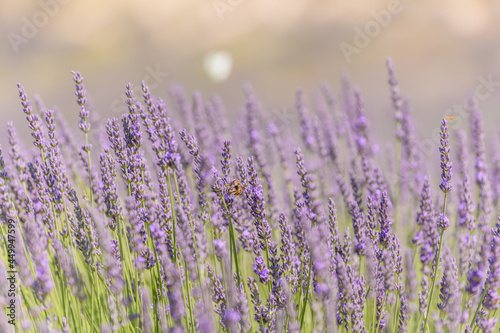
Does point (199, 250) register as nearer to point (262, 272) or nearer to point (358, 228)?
point (262, 272)

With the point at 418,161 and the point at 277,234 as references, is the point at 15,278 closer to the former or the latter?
the point at 277,234

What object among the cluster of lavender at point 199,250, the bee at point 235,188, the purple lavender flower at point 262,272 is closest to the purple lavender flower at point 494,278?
the cluster of lavender at point 199,250

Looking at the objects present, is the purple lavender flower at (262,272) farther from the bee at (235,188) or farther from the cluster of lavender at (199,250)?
the bee at (235,188)

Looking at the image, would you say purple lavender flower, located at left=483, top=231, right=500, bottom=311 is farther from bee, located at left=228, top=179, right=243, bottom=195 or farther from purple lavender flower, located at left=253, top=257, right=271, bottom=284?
bee, located at left=228, top=179, right=243, bottom=195

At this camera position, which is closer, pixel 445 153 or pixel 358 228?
pixel 445 153

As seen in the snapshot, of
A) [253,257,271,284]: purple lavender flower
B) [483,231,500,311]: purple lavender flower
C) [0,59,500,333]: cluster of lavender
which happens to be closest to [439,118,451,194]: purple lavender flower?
[0,59,500,333]: cluster of lavender

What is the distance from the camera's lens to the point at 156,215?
87.4 inches

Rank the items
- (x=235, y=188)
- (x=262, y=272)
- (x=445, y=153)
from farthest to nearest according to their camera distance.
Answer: (x=235, y=188)
(x=262, y=272)
(x=445, y=153)

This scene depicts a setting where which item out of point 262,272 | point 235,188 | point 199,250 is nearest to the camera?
point 199,250

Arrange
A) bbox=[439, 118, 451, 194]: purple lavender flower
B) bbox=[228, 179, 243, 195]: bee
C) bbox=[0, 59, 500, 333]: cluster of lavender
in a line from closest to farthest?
1. bbox=[0, 59, 500, 333]: cluster of lavender
2. bbox=[439, 118, 451, 194]: purple lavender flower
3. bbox=[228, 179, 243, 195]: bee

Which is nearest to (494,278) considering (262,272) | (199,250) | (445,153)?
(445,153)

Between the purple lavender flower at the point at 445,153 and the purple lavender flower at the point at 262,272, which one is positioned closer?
the purple lavender flower at the point at 445,153

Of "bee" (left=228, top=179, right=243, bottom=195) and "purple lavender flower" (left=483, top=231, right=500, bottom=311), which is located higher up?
"bee" (left=228, top=179, right=243, bottom=195)

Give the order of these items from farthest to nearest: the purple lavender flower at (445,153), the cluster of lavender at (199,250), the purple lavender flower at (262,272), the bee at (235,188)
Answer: the bee at (235,188), the purple lavender flower at (262,272), the purple lavender flower at (445,153), the cluster of lavender at (199,250)
